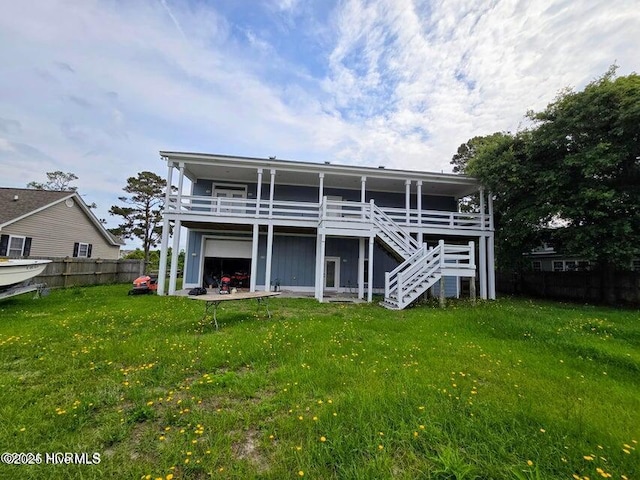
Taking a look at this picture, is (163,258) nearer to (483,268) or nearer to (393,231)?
(393,231)

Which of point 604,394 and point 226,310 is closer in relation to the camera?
point 604,394

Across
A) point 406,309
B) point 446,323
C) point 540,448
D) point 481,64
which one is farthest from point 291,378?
point 481,64

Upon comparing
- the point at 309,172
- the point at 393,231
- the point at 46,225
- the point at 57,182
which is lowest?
the point at 393,231

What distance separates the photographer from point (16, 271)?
9039 millimetres

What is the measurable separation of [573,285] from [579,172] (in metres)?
6.57

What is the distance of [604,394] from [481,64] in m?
12.4

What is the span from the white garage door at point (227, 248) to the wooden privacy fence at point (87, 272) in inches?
233

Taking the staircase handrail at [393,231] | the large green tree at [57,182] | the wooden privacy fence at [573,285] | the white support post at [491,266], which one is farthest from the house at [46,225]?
the wooden privacy fence at [573,285]

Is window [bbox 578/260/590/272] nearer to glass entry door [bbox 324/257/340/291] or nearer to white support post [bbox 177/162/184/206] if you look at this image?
glass entry door [bbox 324/257/340/291]

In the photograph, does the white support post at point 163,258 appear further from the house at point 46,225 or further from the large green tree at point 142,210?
the large green tree at point 142,210

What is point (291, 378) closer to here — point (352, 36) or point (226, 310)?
point (226, 310)

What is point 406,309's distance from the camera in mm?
9914

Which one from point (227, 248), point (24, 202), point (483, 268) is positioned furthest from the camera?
point (24, 202)

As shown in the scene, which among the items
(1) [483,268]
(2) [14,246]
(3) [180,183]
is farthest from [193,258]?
(1) [483,268]
